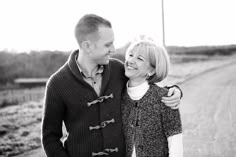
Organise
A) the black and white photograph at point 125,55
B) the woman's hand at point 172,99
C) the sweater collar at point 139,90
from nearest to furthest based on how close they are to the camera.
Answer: the woman's hand at point 172,99 → the sweater collar at point 139,90 → the black and white photograph at point 125,55

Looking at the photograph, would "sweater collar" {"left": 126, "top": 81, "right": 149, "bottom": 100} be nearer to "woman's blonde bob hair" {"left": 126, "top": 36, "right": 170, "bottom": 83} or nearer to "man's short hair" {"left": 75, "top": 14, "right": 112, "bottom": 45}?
"woman's blonde bob hair" {"left": 126, "top": 36, "right": 170, "bottom": 83}

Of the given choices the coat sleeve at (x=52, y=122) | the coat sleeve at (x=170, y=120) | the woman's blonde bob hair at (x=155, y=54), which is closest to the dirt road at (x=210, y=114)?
the coat sleeve at (x=52, y=122)

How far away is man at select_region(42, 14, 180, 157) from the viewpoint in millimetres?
1542

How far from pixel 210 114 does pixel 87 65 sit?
6.14 ft

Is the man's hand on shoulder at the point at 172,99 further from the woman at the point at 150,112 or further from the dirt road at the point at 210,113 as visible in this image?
the dirt road at the point at 210,113

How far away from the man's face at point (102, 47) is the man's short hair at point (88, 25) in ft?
0.12

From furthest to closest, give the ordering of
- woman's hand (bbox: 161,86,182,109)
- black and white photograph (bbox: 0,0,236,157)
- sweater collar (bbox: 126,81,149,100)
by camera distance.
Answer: black and white photograph (bbox: 0,0,236,157) → sweater collar (bbox: 126,81,149,100) → woman's hand (bbox: 161,86,182,109)

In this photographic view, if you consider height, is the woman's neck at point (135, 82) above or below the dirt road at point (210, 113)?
above

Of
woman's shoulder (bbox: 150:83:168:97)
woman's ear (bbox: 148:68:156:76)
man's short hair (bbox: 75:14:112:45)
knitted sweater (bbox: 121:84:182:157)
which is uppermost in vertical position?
man's short hair (bbox: 75:14:112:45)

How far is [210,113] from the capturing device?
120 inches

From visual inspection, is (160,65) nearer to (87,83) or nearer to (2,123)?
(87,83)

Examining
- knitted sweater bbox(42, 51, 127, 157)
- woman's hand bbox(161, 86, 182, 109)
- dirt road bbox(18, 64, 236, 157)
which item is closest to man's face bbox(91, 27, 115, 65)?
knitted sweater bbox(42, 51, 127, 157)

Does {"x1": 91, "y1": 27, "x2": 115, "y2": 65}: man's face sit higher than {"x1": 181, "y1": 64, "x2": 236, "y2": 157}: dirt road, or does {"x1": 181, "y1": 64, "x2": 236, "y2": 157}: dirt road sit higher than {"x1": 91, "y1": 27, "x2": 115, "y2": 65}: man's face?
{"x1": 91, "y1": 27, "x2": 115, "y2": 65}: man's face

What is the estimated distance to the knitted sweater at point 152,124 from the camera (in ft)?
4.99
